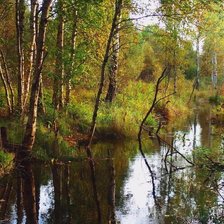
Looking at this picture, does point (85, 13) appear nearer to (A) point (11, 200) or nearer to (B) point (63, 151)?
(B) point (63, 151)

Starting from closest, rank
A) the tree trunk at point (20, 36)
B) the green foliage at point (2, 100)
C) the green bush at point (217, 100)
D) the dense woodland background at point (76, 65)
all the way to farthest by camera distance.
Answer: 1. the dense woodland background at point (76, 65)
2. the tree trunk at point (20, 36)
3. the green foliage at point (2, 100)
4. the green bush at point (217, 100)

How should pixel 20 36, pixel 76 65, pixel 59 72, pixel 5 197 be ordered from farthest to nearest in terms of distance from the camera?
pixel 76 65 → pixel 59 72 → pixel 20 36 → pixel 5 197

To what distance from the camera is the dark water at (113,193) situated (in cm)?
876

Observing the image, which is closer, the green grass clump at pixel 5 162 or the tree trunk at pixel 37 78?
the green grass clump at pixel 5 162

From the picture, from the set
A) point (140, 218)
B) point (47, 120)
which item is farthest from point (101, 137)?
point (140, 218)

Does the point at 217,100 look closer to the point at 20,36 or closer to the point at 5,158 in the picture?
the point at 20,36

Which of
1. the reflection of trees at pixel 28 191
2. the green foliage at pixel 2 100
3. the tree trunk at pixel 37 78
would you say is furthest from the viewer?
the green foliage at pixel 2 100

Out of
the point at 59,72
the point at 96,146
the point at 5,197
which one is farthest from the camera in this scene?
the point at 59,72

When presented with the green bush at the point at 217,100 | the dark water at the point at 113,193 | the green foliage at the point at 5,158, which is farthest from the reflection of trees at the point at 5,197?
the green bush at the point at 217,100

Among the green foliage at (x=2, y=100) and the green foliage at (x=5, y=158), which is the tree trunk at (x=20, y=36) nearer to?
the green foliage at (x=2, y=100)

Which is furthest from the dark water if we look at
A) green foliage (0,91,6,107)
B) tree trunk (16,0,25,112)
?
green foliage (0,91,6,107)

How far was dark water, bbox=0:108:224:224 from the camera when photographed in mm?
8763

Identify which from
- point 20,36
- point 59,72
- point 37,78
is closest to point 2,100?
point 59,72

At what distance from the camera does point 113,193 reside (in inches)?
412
